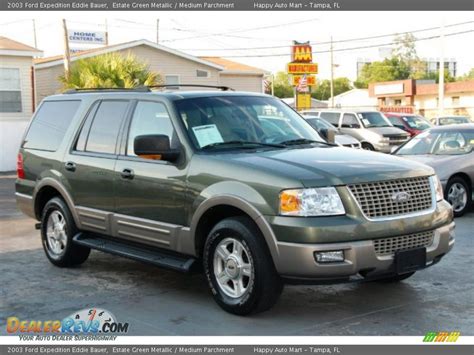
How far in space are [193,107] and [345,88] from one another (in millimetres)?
114986

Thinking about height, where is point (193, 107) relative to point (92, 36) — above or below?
below

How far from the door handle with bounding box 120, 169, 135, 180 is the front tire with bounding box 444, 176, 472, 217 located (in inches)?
237

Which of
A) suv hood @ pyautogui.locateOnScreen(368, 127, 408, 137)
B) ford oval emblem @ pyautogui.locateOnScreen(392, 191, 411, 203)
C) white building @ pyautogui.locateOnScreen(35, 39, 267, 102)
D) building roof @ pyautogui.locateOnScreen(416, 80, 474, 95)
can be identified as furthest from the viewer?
building roof @ pyautogui.locateOnScreen(416, 80, 474, 95)

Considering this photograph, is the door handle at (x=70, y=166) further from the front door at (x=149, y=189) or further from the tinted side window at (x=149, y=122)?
the tinted side window at (x=149, y=122)

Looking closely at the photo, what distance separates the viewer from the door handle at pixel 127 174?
6680mm

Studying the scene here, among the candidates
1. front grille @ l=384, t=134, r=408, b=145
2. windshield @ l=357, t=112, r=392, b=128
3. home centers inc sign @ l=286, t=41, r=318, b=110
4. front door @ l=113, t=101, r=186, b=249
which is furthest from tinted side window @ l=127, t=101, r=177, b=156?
home centers inc sign @ l=286, t=41, r=318, b=110

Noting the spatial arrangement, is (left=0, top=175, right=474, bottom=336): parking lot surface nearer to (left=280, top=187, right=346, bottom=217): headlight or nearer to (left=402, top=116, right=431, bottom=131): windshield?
(left=280, top=187, right=346, bottom=217): headlight

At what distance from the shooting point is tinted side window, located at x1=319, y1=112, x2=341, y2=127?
25.1 m

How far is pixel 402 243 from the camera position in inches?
219

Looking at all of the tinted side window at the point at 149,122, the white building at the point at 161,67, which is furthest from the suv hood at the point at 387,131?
the tinted side window at the point at 149,122

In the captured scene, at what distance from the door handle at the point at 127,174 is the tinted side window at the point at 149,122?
0.58 feet

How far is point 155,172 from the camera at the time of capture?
21.1ft

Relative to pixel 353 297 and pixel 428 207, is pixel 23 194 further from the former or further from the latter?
pixel 428 207
